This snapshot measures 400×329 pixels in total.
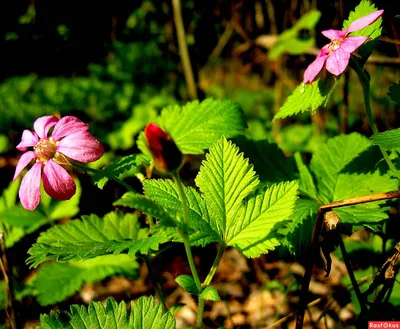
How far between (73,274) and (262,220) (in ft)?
3.18

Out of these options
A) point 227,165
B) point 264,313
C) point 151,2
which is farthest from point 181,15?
point 264,313

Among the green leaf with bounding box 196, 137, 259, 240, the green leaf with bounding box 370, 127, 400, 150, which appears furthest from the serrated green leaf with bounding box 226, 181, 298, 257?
the green leaf with bounding box 370, 127, 400, 150

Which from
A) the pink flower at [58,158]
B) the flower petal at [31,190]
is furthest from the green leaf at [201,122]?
the flower petal at [31,190]

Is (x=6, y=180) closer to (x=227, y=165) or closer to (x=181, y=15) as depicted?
(x=181, y=15)

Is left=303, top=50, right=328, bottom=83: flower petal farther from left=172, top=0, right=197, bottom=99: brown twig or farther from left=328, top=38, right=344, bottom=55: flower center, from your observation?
left=172, top=0, right=197, bottom=99: brown twig

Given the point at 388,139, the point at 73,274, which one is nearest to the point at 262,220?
the point at 388,139

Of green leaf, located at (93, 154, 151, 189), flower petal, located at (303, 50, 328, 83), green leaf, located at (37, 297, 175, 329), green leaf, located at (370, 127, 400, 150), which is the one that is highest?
flower petal, located at (303, 50, 328, 83)

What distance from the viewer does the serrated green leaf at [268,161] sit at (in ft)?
4.84

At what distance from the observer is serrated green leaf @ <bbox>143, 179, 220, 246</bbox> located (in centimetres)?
106

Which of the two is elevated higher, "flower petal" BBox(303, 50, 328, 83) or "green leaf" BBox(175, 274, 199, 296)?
"flower petal" BBox(303, 50, 328, 83)

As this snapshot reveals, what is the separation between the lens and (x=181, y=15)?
2385 mm

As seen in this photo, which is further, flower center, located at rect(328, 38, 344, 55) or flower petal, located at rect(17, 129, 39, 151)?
flower petal, located at rect(17, 129, 39, 151)

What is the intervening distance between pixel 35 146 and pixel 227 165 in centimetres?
55

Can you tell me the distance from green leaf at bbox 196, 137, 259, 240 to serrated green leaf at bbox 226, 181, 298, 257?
0.9 inches
